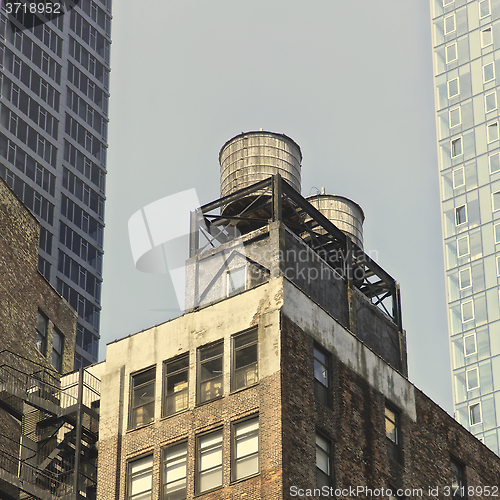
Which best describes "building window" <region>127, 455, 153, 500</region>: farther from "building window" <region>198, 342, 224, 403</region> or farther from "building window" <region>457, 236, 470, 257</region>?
"building window" <region>457, 236, 470, 257</region>

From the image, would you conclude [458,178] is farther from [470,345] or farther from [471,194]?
[470,345]

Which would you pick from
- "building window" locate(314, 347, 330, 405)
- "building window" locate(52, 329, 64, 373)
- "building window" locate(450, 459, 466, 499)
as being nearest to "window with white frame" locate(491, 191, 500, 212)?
"building window" locate(52, 329, 64, 373)

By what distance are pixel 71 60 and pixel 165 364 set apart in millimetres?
80837

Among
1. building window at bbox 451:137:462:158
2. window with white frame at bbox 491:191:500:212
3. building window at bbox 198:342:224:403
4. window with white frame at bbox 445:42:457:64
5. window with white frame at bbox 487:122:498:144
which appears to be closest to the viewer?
building window at bbox 198:342:224:403

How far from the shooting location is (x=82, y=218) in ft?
360

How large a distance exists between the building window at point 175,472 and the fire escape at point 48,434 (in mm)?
3173

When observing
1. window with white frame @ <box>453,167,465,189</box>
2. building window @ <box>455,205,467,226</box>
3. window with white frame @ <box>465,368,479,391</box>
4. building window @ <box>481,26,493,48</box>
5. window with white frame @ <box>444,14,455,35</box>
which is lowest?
window with white frame @ <box>465,368,479,391</box>

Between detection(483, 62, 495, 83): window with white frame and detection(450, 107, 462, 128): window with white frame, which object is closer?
detection(483, 62, 495, 83): window with white frame

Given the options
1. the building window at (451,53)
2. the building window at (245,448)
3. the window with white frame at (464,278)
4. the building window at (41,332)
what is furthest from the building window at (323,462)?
the building window at (451,53)

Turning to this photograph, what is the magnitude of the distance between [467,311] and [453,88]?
27.0 meters

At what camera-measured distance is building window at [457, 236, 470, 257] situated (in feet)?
361

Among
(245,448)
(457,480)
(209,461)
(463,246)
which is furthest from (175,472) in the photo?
(463,246)

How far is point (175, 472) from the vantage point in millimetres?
36906

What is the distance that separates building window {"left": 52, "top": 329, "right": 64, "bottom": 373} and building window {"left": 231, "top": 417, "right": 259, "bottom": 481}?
58.0 feet
